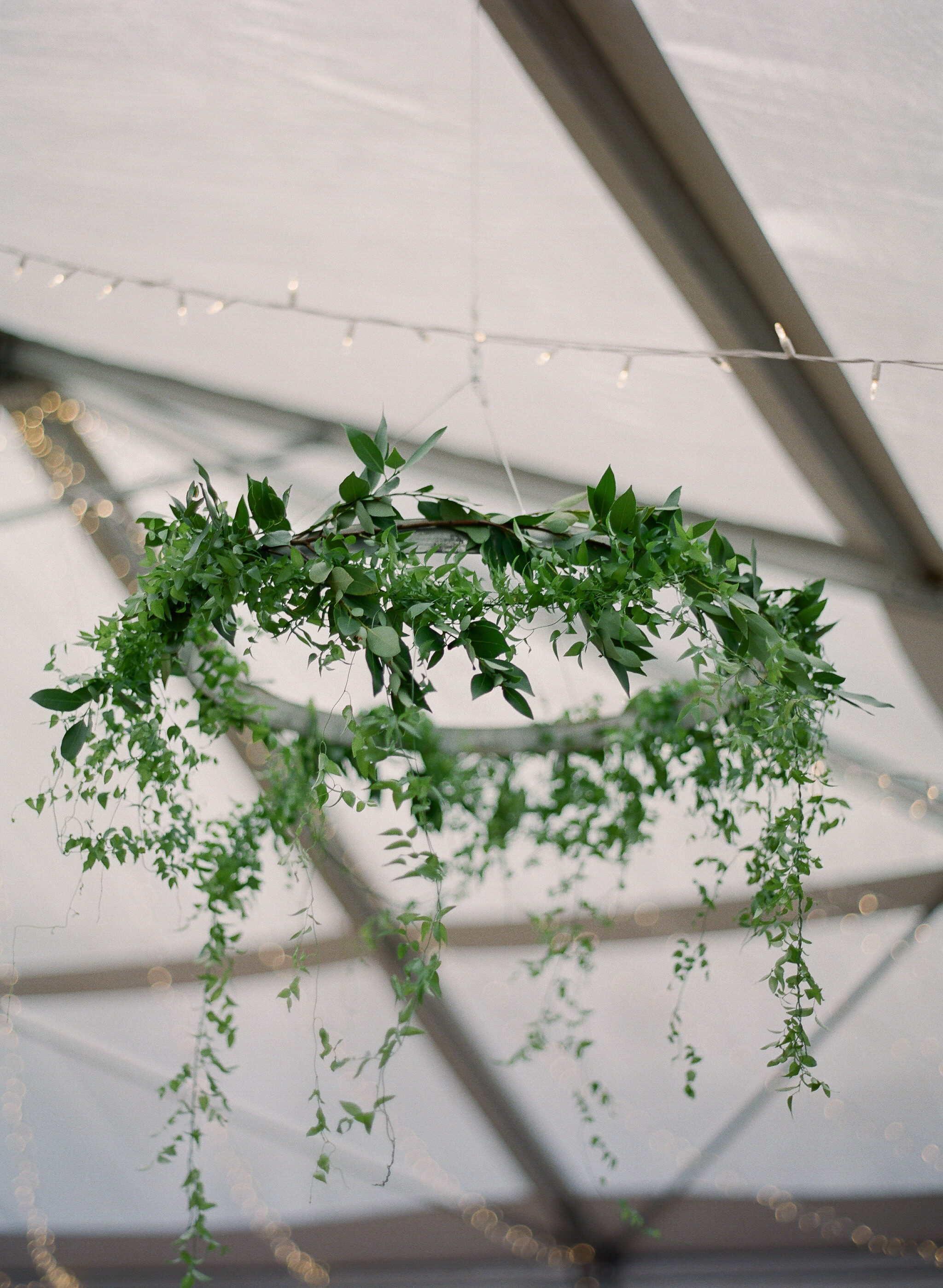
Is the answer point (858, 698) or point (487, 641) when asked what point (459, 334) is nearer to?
point (487, 641)

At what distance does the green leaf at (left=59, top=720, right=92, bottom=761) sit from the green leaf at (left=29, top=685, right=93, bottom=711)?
30mm

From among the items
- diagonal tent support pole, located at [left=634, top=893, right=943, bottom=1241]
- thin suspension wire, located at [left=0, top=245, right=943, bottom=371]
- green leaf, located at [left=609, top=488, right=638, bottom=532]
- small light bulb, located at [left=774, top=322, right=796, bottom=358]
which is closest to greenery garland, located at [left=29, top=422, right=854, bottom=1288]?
green leaf, located at [left=609, top=488, right=638, bottom=532]

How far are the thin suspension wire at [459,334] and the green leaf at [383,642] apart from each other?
3.32 feet

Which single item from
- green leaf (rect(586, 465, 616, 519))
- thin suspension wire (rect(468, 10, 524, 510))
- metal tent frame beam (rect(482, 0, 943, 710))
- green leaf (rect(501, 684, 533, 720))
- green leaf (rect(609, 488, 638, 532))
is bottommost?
green leaf (rect(501, 684, 533, 720))

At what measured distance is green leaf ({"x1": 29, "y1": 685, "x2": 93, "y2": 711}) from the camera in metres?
1.50

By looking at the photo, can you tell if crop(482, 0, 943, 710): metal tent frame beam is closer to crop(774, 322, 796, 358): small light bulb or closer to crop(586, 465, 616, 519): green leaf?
crop(774, 322, 796, 358): small light bulb

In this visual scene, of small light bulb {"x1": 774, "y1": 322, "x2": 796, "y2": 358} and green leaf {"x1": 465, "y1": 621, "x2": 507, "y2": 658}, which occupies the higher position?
small light bulb {"x1": 774, "y1": 322, "x2": 796, "y2": 358}

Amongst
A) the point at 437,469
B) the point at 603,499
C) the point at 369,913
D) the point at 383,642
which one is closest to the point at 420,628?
the point at 383,642

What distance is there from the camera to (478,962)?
4590 mm

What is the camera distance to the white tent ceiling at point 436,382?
1.90 meters

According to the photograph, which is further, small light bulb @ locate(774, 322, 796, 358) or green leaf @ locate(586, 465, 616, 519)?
small light bulb @ locate(774, 322, 796, 358)

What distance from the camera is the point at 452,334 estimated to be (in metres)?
2.44

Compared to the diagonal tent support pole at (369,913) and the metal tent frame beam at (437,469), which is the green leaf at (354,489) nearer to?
the diagonal tent support pole at (369,913)

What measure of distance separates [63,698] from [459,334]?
4.34 ft
